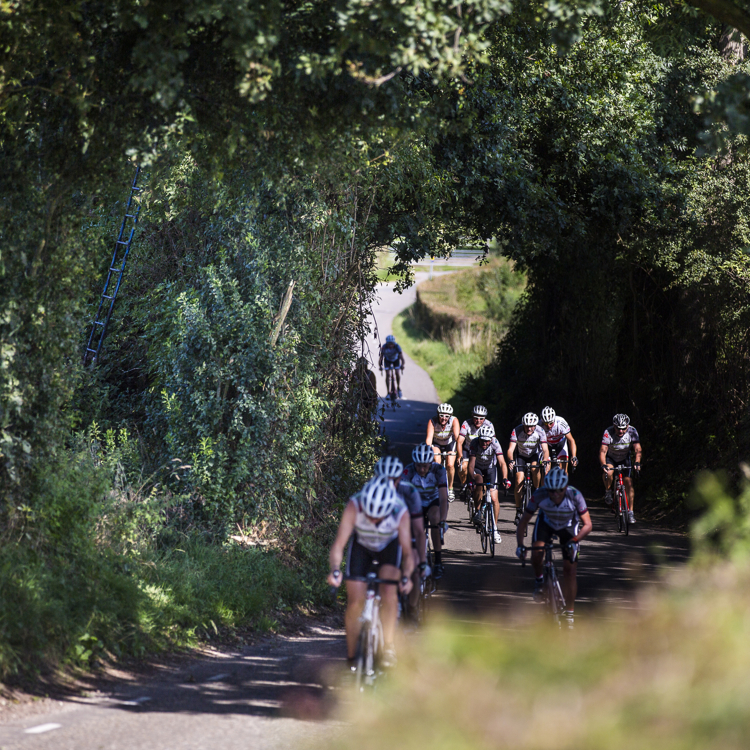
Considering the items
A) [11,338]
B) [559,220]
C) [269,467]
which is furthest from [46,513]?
[559,220]

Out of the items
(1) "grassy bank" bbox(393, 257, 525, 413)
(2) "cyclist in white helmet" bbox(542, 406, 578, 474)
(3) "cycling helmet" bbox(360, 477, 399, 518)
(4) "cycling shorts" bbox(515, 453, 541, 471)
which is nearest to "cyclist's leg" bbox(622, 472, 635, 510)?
(2) "cyclist in white helmet" bbox(542, 406, 578, 474)

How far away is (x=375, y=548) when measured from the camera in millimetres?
7160

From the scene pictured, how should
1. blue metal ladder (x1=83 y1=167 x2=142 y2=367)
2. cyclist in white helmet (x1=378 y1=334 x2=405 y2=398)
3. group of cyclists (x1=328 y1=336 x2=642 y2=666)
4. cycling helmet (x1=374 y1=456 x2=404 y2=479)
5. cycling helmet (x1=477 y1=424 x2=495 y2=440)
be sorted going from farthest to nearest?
cyclist in white helmet (x1=378 y1=334 x2=405 y2=398) → cycling helmet (x1=477 y1=424 x2=495 y2=440) → blue metal ladder (x1=83 y1=167 x2=142 y2=367) → cycling helmet (x1=374 y1=456 x2=404 y2=479) → group of cyclists (x1=328 y1=336 x2=642 y2=666)

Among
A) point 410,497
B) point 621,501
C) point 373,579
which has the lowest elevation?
point 621,501

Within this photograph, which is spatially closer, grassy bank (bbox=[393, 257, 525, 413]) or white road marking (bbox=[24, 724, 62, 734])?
white road marking (bbox=[24, 724, 62, 734])

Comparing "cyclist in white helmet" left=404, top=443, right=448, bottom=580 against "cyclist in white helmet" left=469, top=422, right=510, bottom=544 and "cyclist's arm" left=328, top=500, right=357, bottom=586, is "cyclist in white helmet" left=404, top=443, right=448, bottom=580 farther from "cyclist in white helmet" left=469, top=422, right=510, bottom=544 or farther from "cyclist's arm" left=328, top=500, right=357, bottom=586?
"cyclist's arm" left=328, top=500, right=357, bottom=586

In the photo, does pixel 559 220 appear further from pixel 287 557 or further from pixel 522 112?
pixel 287 557

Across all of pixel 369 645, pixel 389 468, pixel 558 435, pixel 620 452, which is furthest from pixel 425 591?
pixel 620 452

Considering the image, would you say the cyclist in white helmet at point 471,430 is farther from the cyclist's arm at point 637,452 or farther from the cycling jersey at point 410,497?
the cycling jersey at point 410,497

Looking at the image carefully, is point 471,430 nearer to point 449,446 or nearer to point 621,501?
point 449,446

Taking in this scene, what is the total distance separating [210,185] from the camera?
461 inches

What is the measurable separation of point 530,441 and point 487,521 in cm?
216

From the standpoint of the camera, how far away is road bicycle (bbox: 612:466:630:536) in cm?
1642

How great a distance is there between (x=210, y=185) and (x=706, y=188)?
9998 millimetres
